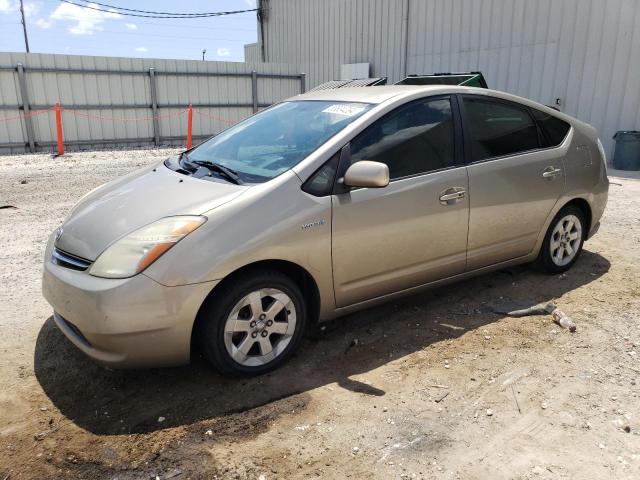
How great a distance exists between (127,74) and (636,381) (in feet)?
50.9

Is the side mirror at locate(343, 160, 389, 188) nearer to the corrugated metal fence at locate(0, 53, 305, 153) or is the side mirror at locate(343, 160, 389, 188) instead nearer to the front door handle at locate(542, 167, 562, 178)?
the front door handle at locate(542, 167, 562, 178)

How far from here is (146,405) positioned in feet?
9.68

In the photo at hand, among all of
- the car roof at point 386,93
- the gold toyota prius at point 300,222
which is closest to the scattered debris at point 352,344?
the gold toyota prius at point 300,222

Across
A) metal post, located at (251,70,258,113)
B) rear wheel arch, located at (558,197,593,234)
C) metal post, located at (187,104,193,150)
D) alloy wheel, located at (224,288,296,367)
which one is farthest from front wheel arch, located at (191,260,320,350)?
metal post, located at (251,70,258,113)

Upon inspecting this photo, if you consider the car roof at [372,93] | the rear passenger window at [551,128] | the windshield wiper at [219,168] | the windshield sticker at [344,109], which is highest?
the car roof at [372,93]

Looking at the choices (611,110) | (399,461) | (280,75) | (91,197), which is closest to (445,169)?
(399,461)

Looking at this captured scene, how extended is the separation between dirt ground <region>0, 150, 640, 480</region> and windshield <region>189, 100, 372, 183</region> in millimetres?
1256

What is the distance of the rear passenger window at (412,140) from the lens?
350 centimetres

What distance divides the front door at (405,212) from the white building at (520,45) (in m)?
9.30

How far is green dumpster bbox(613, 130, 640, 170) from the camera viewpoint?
10.9 metres

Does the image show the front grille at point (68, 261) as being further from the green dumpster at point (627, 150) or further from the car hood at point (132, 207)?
the green dumpster at point (627, 150)

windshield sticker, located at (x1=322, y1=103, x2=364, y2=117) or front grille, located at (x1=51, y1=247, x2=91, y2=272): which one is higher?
windshield sticker, located at (x1=322, y1=103, x2=364, y2=117)

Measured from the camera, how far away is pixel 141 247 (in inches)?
111

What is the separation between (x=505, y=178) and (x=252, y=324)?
2290mm
